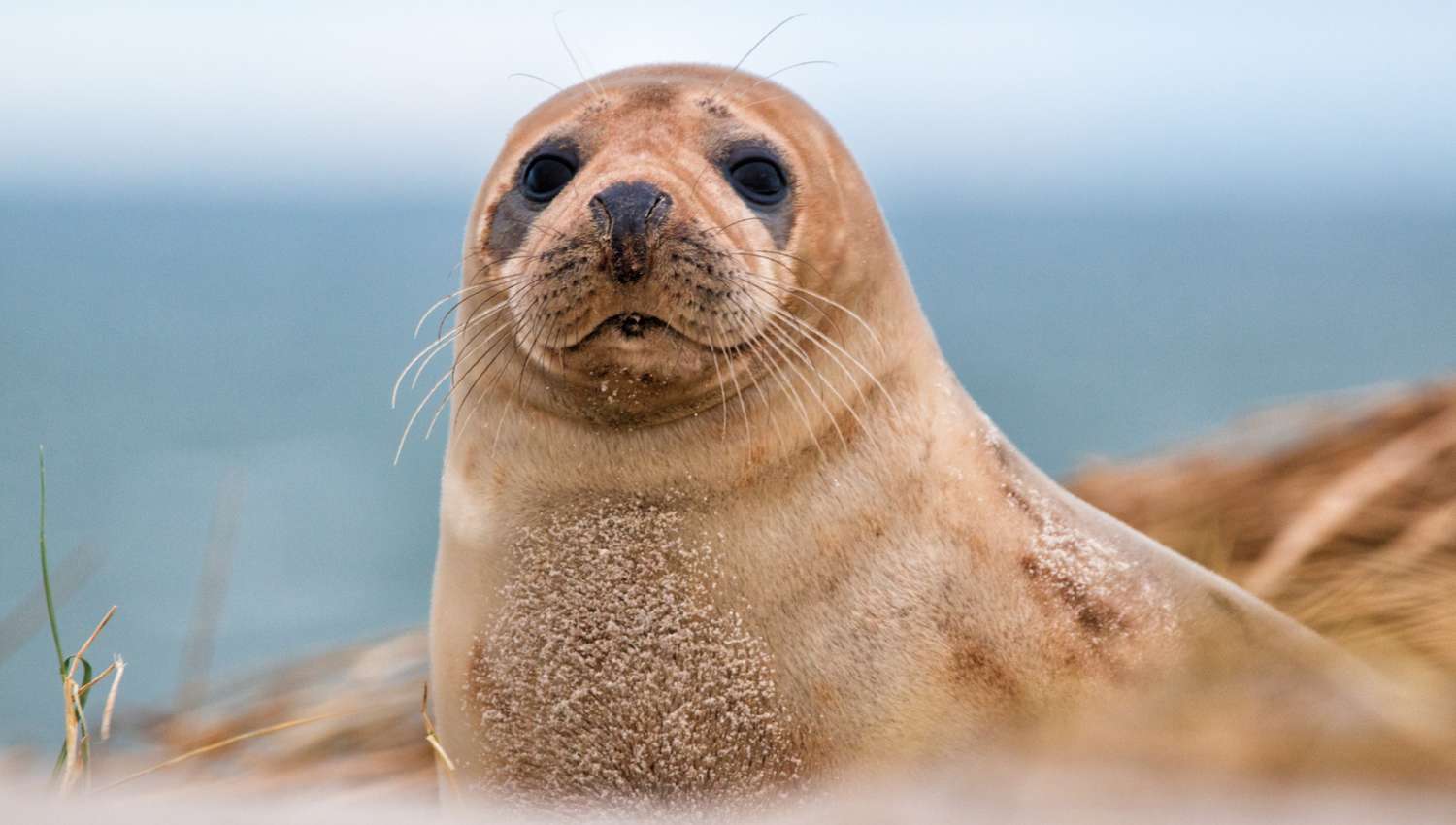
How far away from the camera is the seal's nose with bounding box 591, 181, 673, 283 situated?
2209 millimetres

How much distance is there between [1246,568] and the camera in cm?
371

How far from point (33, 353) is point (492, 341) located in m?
31.9

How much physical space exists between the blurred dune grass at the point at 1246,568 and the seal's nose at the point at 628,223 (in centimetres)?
119

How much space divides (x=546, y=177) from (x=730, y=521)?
0.68 m

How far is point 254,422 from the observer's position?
23.6 metres

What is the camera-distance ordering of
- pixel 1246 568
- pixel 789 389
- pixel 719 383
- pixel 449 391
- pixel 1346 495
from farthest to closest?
1. pixel 1346 495
2. pixel 1246 568
3. pixel 449 391
4. pixel 789 389
5. pixel 719 383

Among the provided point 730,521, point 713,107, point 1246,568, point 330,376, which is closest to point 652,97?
point 713,107

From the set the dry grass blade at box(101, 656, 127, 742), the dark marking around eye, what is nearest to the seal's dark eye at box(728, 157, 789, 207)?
the dark marking around eye

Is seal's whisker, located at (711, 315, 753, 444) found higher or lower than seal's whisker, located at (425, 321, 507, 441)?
lower

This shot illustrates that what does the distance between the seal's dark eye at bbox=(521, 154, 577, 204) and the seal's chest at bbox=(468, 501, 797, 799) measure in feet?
1.78

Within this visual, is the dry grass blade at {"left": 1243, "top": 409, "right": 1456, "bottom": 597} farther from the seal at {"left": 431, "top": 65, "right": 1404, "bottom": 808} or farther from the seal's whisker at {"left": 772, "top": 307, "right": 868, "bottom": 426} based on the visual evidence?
the seal's whisker at {"left": 772, "top": 307, "right": 868, "bottom": 426}

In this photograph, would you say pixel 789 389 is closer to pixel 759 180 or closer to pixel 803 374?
pixel 803 374

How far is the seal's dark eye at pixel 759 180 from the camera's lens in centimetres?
254

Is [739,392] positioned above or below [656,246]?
below
